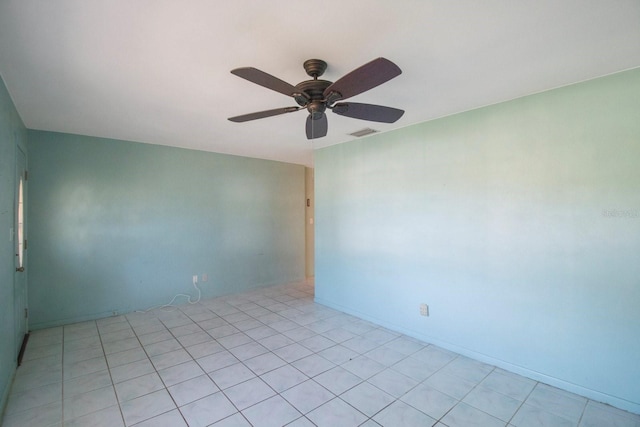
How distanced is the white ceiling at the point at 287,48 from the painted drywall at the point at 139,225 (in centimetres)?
111

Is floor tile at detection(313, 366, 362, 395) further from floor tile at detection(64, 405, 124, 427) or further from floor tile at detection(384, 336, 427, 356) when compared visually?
floor tile at detection(64, 405, 124, 427)

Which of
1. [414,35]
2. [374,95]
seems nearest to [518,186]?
[374,95]

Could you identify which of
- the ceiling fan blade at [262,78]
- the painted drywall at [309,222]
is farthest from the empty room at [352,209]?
the painted drywall at [309,222]

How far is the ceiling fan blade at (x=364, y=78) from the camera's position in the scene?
1291mm

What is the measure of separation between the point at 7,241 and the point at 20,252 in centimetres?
95

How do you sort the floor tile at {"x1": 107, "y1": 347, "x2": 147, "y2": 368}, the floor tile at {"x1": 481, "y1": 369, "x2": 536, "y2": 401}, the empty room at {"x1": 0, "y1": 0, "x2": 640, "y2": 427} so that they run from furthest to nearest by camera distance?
the floor tile at {"x1": 107, "y1": 347, "x2": 147, "y2": 368} → the floor tile at {"x1": 481, "y1": 369, "x2": 536, "y2": 401} → the empty room at {"x1": 0, "y1": 0, "x2": 640, "y2": 427}

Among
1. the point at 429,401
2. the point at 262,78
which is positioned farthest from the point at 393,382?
the point at 262,78

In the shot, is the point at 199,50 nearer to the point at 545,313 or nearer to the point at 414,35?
the point at 414,35

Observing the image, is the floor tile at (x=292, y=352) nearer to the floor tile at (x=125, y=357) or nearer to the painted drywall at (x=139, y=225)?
the floor tile at (x=125, y=357)

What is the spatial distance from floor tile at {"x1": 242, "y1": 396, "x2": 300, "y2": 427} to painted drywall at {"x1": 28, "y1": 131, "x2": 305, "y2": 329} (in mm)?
2833

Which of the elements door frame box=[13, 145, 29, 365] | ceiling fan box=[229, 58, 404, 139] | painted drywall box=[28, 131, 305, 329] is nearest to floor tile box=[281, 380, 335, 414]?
ceiling fan box=[229, 58, 404, 139]

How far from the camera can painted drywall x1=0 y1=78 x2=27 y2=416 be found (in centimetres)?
204

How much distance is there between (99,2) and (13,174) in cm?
208

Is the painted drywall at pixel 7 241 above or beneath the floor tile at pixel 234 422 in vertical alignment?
above
